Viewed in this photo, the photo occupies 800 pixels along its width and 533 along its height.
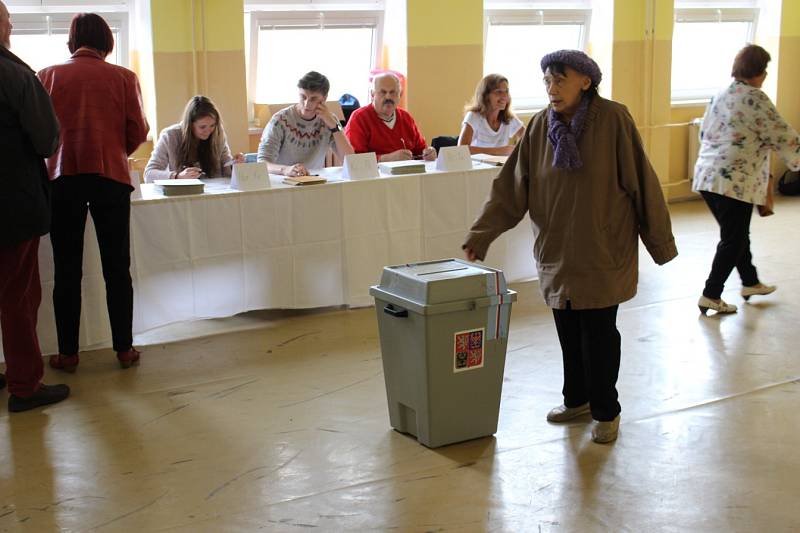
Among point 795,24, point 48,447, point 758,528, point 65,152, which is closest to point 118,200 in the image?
point 65,152

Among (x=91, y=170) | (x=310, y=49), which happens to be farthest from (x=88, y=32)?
(x=310, y=49)

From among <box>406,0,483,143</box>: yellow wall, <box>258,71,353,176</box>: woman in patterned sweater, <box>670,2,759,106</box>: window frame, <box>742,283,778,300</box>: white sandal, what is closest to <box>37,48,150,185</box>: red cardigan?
<box>258,71,353,176</box>: woman in patterned sweater

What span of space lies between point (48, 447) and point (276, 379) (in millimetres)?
947

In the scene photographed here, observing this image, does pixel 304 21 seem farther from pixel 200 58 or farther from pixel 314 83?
pixel 314 83

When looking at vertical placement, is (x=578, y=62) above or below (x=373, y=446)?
above

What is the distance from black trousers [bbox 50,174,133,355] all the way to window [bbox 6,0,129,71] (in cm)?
240

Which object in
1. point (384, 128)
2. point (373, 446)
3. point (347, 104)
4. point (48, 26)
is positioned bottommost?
point (373, 446)

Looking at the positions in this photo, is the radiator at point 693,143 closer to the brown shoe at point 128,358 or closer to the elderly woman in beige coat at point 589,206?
the elderly woman in beige coat at point 589,206

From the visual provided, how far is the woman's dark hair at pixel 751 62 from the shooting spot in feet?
14.2

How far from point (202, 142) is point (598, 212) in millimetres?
2328

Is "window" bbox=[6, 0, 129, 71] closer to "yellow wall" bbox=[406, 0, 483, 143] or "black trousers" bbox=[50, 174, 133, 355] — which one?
"yellow wall" bbox=[406, 0, 483, 143]

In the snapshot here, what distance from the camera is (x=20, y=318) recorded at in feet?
11.2

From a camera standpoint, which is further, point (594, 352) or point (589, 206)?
point (594, 352)

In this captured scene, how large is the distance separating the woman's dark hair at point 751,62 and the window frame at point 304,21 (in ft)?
10.3
